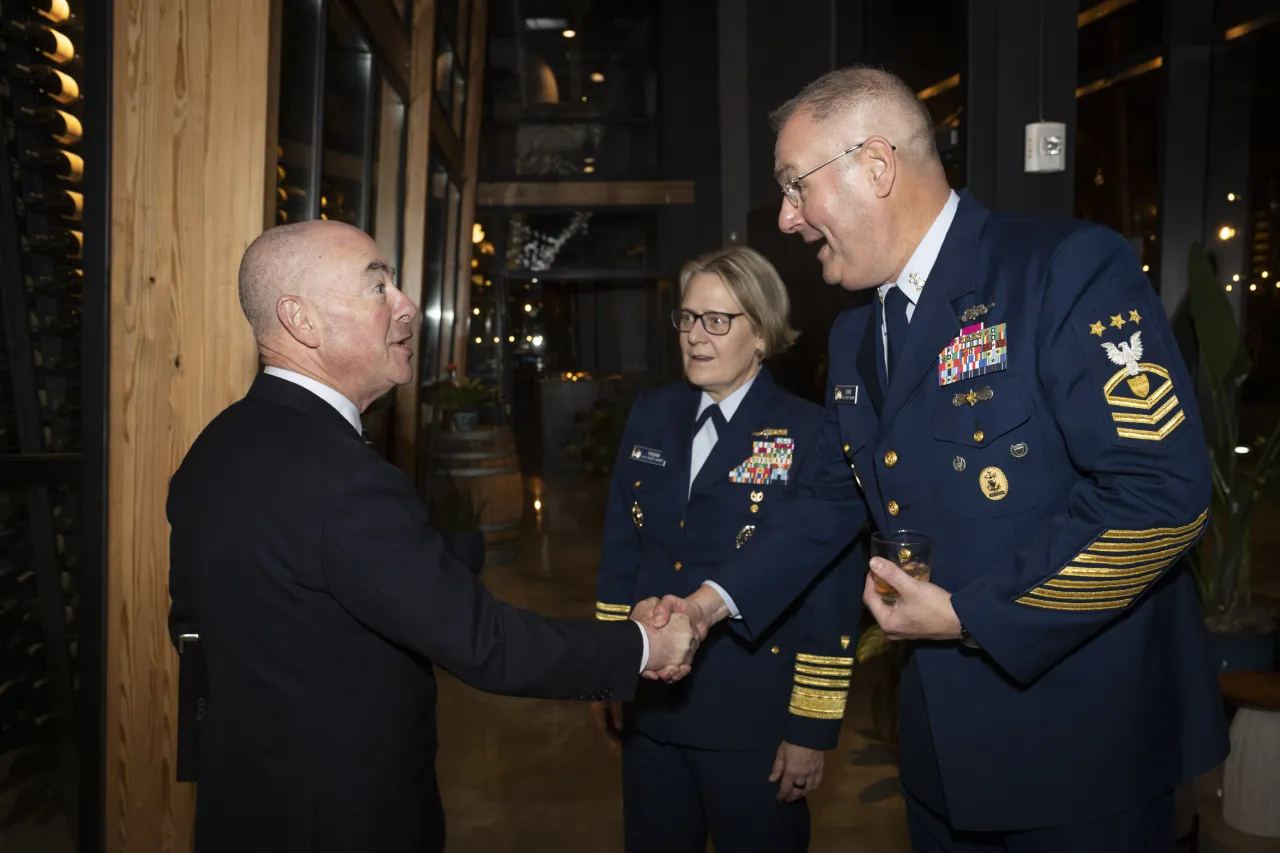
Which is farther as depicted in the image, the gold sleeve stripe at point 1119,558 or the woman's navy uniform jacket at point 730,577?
the woman's navy uniform jacket at point 730,577

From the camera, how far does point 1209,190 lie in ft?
13.9

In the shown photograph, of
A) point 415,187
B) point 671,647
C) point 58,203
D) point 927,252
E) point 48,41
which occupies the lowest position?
point 671,647

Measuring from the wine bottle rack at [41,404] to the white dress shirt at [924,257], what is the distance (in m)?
1.84

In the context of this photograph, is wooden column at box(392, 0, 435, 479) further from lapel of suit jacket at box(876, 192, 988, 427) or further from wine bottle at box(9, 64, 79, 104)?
lapel of suit jacket at box(876, 192, 988, 427)

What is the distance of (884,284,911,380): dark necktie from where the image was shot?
1.61m

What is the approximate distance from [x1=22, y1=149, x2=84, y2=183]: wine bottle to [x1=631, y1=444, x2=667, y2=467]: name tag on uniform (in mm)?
1457

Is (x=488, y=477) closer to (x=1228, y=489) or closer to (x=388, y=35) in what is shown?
(x=388, y=35)

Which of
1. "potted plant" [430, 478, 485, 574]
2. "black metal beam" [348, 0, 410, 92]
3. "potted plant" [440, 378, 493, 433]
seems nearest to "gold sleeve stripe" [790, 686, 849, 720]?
"black metal beam" [348, 0, 410, 92]

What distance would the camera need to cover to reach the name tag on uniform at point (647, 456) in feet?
6.96

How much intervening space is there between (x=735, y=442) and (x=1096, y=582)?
0.86 metres

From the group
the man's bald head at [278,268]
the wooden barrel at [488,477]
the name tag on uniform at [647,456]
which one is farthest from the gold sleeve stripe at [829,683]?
the wooden barrel at [488,477]

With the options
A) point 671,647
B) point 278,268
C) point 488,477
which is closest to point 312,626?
point 278,268

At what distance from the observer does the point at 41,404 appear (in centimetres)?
246

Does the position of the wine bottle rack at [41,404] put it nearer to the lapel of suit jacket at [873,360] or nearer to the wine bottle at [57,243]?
the wine bottle at [57,243]
